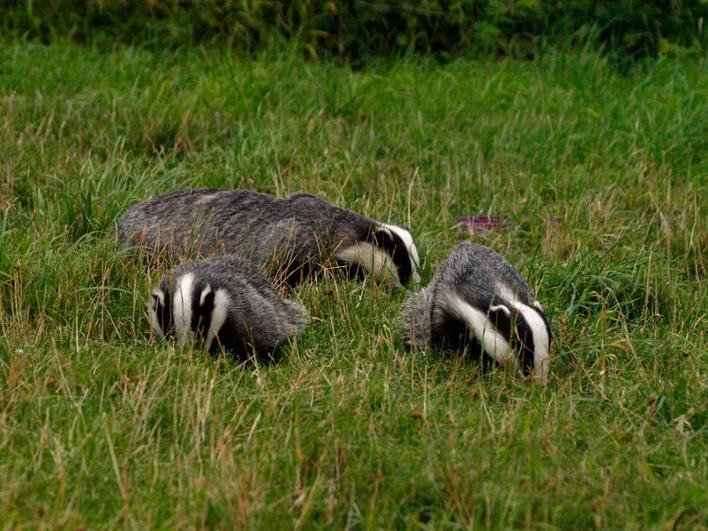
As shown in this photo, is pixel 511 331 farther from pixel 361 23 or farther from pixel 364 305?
pixel 361 23

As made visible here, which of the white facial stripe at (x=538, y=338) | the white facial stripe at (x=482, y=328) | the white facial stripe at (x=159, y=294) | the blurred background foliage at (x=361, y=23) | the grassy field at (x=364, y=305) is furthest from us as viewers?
the blurred background foliage at (x=361, y=23)

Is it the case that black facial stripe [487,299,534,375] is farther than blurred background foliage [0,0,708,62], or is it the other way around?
blurred background foliage [0,0,708,62]

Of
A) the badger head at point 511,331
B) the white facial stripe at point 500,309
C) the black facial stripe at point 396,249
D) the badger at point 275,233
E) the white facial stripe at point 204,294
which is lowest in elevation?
the badger at point 275,233

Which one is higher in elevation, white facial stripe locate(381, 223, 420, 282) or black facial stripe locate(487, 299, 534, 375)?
black facial stripe locate(487, 299, 534, 375)

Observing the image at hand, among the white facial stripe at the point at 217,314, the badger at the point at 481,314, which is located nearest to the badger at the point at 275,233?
the badger at the point at 481,314

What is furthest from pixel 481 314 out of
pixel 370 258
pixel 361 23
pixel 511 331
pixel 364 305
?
pixel 361 23

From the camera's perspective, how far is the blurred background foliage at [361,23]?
28.7 ft

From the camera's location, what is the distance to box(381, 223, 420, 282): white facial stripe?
19.3ft

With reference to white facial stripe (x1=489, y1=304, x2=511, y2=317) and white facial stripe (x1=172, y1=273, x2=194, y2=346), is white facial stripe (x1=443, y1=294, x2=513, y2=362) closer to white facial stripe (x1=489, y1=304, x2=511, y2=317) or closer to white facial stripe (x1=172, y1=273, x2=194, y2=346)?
white facial stripe (x1=489, y1=304, x2=511, y2=317)

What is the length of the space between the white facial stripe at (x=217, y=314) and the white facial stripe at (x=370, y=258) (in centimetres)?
114

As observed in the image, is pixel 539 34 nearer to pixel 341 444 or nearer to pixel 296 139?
pixel 296 139

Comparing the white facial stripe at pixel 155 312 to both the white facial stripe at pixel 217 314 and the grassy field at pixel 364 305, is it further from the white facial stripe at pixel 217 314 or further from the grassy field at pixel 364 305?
the white facial stripe at pixel 217 314

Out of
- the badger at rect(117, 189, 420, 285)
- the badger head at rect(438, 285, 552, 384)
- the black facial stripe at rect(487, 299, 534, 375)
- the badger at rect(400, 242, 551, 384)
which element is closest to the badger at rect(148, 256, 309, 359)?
the badger at rect(400, 242, 551, 384)

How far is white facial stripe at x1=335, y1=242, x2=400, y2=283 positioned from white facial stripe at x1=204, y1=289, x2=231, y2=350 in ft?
3.73
